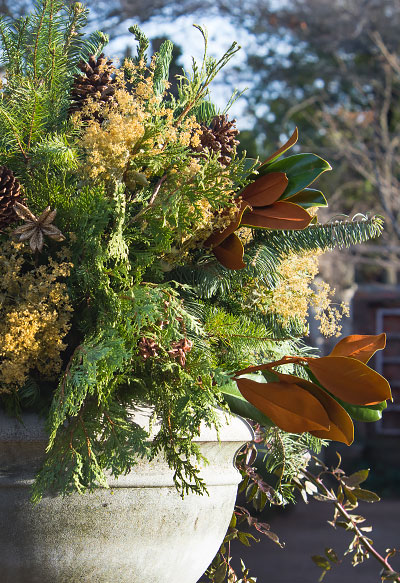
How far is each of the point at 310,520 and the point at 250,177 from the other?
544 cm

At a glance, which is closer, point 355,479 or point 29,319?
point 29,319

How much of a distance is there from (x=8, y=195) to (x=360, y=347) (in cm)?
45

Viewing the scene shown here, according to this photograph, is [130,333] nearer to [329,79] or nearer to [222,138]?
[222,138]

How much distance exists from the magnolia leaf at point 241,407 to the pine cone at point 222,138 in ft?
0.97

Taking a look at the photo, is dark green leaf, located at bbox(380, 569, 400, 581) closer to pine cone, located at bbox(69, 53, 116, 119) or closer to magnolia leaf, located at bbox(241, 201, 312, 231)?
magnolia leaf, located at bbox(241, 201, 312, 231)

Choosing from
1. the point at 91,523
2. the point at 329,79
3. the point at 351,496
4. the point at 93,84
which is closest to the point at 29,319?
the point at 91,523

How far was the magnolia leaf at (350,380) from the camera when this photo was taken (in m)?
0.72

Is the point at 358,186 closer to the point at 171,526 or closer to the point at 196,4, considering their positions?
the point at 196,4

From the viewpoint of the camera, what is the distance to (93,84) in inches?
33.7

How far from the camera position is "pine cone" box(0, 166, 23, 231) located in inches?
28.8

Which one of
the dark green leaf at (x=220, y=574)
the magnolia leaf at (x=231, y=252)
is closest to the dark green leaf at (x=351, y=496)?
the dark green leaf at (x=220, y=574)

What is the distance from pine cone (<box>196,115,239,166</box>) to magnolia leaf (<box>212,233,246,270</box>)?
0.11 metres

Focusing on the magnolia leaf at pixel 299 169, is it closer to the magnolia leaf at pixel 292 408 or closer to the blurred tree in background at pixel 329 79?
the magnolia leaf at pixel 292 408

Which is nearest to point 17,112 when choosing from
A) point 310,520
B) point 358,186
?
point 310,520
